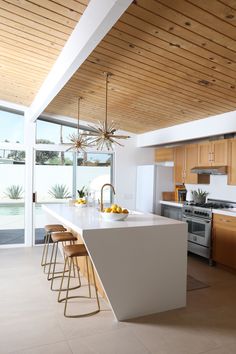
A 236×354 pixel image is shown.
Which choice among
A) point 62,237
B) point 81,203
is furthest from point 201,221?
point 62,237

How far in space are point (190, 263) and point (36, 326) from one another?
9.79 ft

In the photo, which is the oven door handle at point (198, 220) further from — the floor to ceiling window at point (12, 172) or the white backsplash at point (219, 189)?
the floor to ceiling window at point (12, 172)

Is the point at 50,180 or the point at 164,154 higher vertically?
the point at 164,154

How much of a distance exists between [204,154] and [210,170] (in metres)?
0.42

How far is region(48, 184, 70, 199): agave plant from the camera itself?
6410mm

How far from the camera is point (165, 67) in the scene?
341cm

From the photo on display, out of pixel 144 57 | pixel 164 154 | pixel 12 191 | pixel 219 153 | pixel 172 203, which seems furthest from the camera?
pixel 164 154

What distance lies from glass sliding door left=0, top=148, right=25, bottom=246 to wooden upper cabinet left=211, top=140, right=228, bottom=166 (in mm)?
3800

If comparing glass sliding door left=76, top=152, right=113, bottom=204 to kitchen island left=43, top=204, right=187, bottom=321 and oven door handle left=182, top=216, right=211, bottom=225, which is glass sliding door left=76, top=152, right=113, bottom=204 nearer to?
oven door handle left=182, top=216, right=211, bottom=225

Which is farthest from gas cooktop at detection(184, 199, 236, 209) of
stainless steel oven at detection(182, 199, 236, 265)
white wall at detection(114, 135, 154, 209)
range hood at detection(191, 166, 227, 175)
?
white wall at detection(114, 135, 154, 209)

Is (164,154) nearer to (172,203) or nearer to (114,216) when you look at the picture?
(172,203)

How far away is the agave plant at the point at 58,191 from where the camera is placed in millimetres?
6410

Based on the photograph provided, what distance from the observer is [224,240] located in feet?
15.2

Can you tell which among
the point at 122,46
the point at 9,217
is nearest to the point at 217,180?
the point at 122,46
